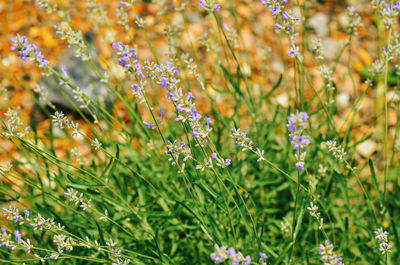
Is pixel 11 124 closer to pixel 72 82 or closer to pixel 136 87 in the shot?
pixel 136 87

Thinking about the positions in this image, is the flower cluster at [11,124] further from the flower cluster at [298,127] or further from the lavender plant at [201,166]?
the flower cluster at [298,127]

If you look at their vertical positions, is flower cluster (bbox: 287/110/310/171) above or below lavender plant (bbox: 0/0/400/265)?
below

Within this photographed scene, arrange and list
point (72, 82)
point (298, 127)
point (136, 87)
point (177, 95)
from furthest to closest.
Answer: point (72, 82)
point (136, 87)
point (177, 95)
point (298, 127)

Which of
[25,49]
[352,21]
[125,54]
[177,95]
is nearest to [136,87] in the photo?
[125,54]

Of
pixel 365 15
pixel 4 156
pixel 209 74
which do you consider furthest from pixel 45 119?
pixel 365 15

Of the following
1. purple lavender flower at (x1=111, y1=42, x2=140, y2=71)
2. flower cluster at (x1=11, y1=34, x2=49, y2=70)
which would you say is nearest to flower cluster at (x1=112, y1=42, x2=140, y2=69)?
purple lavender flower at (x1=111, y1=42, x2=140, y2=71)

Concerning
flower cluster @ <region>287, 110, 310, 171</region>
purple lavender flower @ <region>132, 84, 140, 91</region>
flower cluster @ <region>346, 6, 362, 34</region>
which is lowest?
flower cluster @ <region>287, 110, 310, 171</region>

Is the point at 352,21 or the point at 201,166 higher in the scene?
the point at 352,21

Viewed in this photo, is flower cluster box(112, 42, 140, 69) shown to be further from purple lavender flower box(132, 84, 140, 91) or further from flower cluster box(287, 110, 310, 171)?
flower cluster box(287, 110, 310, 171)

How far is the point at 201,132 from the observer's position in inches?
44.8

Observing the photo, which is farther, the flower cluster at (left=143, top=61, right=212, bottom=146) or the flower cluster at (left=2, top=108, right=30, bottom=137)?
the flower cluster at (left=2, top=108, right=30, bottom=137)

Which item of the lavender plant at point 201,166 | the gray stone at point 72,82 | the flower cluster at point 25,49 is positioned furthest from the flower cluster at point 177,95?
the gray stone at point 72,82

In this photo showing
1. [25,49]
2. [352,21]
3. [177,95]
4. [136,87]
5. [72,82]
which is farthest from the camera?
[72,82]

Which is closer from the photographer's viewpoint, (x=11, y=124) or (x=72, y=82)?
(x=11, y=124)
